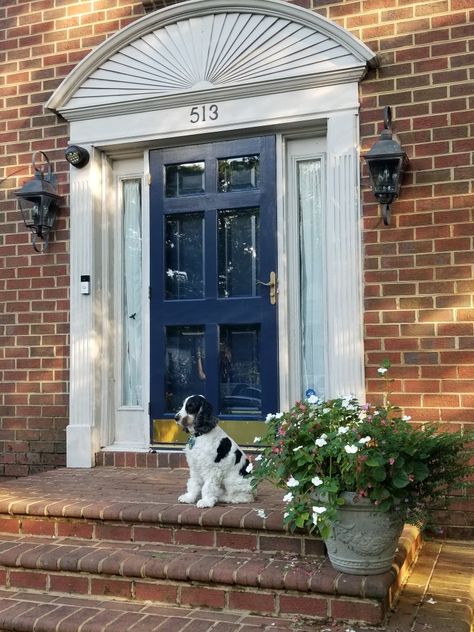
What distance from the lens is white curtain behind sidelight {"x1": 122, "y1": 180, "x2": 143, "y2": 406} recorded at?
5121 mm

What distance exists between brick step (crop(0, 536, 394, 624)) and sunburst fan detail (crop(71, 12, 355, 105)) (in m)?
3.10

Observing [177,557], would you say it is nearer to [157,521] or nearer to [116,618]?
[157,521]

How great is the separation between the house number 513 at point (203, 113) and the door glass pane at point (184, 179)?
1.05 feet

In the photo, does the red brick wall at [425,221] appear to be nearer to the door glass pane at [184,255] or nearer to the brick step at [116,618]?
the door glass pane at [184,255]

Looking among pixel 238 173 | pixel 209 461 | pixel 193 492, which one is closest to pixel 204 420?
pixel 209 461

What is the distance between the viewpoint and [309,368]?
4.66 m

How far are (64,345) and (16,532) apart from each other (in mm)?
1616

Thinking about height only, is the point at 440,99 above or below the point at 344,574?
above

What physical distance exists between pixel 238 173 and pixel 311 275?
92 centimetres

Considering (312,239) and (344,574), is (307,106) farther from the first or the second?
(344,574)

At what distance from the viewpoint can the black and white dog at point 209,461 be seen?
3469 mm

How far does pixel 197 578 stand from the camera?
9.94 feet

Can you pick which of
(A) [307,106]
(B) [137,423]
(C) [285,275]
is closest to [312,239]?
(C) [285,275]

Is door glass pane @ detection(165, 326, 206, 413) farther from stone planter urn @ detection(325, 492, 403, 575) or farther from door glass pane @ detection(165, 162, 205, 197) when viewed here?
stone planter urn @ detection(325, 492, 403, 575)
